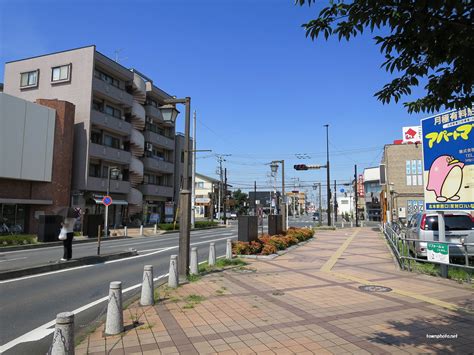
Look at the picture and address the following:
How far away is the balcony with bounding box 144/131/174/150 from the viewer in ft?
147

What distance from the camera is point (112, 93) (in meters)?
36.1

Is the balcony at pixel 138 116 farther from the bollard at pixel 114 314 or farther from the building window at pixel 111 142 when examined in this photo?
the bollard at pixel 114 314

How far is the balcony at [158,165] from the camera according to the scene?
145 ft

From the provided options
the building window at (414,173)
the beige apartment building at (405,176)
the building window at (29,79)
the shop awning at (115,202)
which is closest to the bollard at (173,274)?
the shop awning at (115,202)

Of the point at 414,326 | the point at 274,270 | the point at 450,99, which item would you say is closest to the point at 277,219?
the point at 274,270

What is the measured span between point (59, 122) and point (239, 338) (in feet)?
97.9

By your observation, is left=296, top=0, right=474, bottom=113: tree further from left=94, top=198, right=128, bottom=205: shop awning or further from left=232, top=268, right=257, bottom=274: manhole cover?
left=94, top=198, right=128, bottom=205: shop awning

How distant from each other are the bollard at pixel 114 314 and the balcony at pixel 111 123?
31.0 metres

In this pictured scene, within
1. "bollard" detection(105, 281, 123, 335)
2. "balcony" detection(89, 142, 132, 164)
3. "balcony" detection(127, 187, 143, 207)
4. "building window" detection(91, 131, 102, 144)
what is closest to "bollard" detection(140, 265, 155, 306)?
"bollard" detection(105, 281, 123, 335)

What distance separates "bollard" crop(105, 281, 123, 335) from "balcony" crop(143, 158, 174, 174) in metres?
39.9

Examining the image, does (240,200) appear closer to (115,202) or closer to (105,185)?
(115,202)

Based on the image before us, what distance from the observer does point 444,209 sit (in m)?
9.60

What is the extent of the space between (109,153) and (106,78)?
7623 mm

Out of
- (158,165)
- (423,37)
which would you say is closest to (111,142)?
(158,165)
